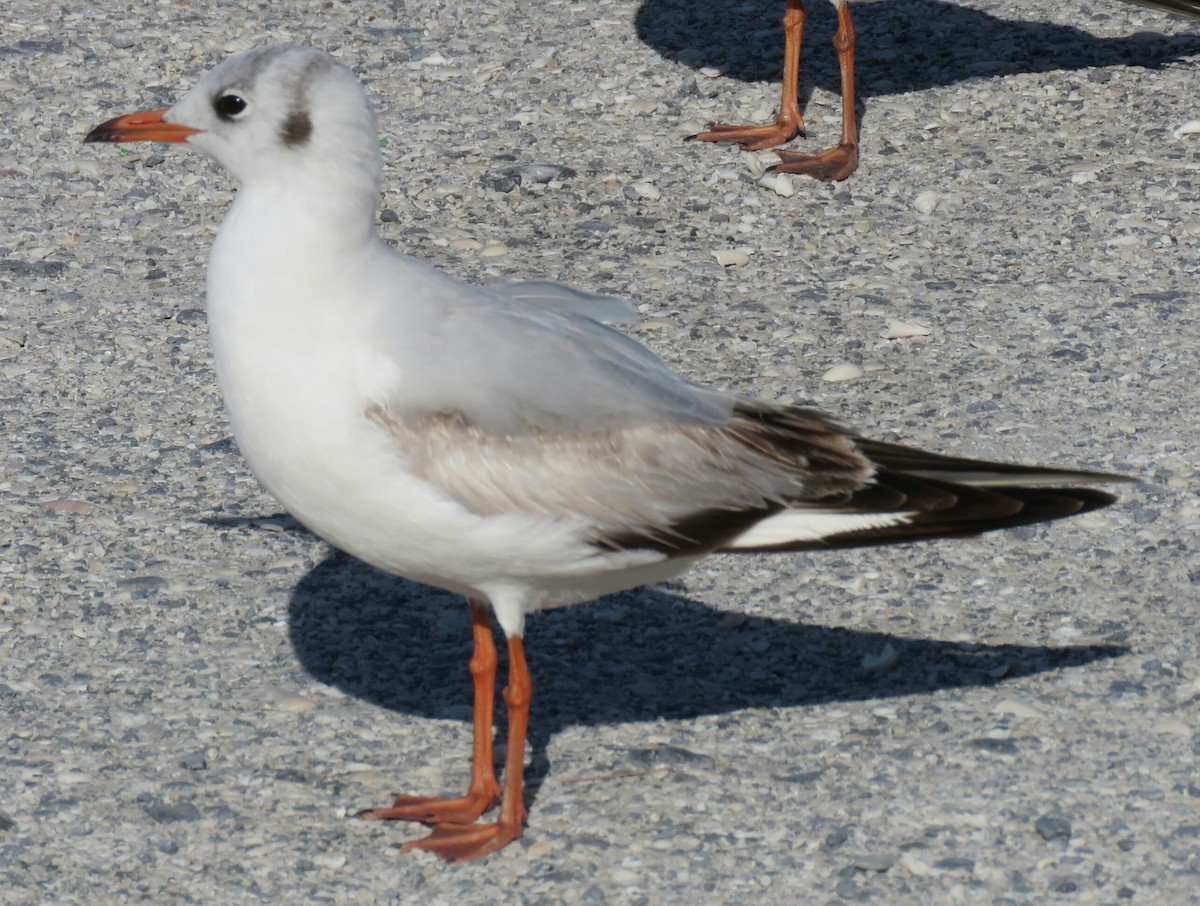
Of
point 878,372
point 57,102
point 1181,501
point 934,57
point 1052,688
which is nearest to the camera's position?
point 1052,688

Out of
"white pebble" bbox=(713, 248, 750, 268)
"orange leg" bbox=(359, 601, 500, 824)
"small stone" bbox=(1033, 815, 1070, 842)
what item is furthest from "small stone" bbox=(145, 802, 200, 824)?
"white pebble" bbox=(713, 248, 750, 268)

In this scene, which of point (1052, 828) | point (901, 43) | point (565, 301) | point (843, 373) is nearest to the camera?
point (1052, 828)

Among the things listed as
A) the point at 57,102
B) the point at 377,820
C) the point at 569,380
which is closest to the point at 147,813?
the point at 377,820

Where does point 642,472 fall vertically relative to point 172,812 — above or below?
above

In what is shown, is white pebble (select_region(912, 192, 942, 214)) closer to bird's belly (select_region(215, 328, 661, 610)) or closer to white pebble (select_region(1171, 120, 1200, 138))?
white pebble (select_region(1171, 120, 1200, 138))

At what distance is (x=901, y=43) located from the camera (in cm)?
899

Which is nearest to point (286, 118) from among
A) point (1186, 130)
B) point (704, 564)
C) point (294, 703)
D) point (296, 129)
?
point (296, 129)

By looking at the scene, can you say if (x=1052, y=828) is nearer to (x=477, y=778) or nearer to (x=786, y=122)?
(x=477, y=778)

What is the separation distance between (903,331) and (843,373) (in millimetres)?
394

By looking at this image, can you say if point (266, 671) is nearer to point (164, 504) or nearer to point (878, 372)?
point (164, 504)

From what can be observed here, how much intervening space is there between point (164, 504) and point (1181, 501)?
3.00 m

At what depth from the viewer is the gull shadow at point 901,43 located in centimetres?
859

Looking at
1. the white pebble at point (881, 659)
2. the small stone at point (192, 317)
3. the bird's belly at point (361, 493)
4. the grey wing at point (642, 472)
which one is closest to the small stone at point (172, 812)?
the bird's belly at point (361, 493)

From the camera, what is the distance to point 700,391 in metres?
4.03
